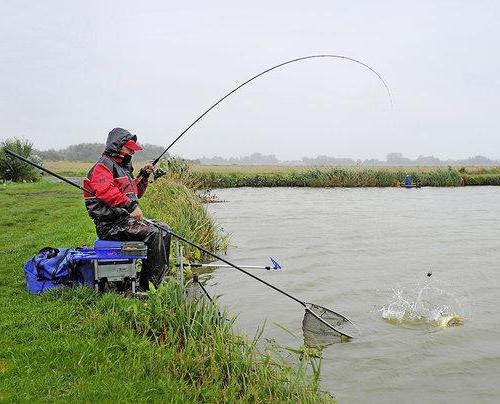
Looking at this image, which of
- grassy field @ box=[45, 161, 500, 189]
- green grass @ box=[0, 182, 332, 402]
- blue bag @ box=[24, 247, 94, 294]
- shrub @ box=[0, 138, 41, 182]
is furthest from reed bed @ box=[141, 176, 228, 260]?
grassy field @ box=[45, 161, 500, 189]

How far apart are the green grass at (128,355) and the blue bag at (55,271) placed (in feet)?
0.52

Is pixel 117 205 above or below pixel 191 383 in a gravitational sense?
above

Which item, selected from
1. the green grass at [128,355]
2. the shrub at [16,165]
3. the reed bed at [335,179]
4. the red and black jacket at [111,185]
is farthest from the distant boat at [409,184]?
the green grass at [128,355]

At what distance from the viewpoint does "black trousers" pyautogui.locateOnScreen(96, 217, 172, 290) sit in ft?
21.1

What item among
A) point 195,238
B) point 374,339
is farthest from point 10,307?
point 195,238

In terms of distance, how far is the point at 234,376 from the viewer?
492 centimetres

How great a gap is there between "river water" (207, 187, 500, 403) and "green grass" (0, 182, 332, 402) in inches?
47.5

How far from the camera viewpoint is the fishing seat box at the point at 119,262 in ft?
20.3

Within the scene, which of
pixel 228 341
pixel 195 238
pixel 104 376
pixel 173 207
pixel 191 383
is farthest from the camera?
pixel 173 207

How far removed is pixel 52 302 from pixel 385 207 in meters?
21.9

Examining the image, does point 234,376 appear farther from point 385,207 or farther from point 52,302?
point 385,207

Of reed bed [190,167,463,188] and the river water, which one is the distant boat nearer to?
reed bed [190,167,463,188]

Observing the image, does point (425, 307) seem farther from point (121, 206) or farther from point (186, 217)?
point (186, 217)

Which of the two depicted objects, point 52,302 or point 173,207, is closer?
point 52,302
